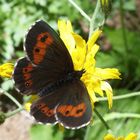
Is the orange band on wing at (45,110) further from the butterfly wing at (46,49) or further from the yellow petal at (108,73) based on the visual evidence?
the yellow petal at (108,73)

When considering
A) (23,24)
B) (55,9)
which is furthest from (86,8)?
(23,24)

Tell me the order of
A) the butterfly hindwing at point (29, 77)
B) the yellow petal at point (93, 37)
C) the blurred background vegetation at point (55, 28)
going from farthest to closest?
the blurred background vegetation at point (55, 28) → the yellow petal at point (93, 37) → the butterfly hindwing at point (29, 77)

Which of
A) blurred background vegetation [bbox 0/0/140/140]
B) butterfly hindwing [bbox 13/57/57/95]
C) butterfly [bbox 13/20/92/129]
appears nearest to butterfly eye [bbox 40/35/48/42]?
butterfly [bbox 13/20/92/129]

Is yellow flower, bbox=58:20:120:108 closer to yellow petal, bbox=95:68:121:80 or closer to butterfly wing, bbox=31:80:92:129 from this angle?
yellow petal, bbox=95:68:121:80

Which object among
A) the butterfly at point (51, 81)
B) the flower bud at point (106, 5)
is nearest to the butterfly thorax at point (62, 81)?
the butterfly at point (51, 81)

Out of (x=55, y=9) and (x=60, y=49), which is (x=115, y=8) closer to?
(x=55, y=9)

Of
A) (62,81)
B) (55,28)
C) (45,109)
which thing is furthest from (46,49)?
(55,28)

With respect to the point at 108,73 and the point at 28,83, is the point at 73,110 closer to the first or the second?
the point at 28,83
